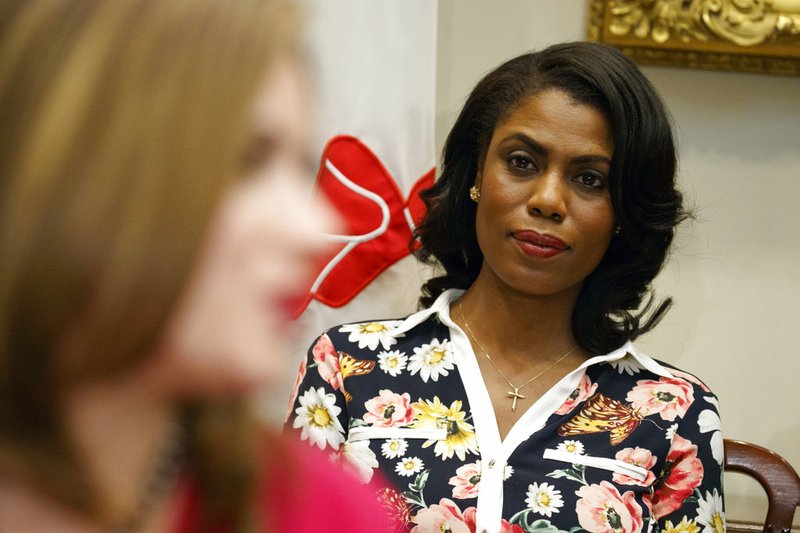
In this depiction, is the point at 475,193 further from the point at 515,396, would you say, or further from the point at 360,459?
the point at 360,459

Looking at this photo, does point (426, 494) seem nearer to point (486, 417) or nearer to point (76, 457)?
point (486, 417)

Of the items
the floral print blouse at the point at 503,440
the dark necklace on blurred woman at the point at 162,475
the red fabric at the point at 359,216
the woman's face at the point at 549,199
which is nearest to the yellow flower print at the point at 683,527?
the floral print blouse at the point at 503,440

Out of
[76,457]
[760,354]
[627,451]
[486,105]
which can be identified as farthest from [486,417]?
[76,457]

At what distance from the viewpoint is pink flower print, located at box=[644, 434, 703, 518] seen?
1452mm

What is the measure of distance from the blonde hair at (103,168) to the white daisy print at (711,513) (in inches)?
49.2

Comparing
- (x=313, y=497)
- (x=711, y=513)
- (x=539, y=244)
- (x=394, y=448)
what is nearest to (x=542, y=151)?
(x=539, y=244)

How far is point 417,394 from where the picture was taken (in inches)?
58.2

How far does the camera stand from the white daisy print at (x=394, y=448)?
1.42m

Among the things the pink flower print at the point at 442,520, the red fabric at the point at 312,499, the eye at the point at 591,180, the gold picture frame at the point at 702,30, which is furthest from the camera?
the gold picture frame at the point at 702,30

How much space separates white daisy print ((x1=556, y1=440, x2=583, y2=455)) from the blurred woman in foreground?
43.5 inches

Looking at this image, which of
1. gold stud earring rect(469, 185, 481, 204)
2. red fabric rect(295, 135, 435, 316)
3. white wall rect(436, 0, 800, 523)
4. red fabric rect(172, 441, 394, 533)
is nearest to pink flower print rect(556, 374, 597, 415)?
gold stud earring rect(469, 185, 481, 204)

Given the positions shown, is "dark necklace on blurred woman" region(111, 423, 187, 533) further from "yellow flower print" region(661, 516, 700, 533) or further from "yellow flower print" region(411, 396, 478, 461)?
"yellow flower print" region(661, 516, 700, 533)

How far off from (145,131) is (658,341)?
1841 millimetres

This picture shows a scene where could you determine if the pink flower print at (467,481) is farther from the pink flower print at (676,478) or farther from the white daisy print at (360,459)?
the pink flower print at (676,478)
